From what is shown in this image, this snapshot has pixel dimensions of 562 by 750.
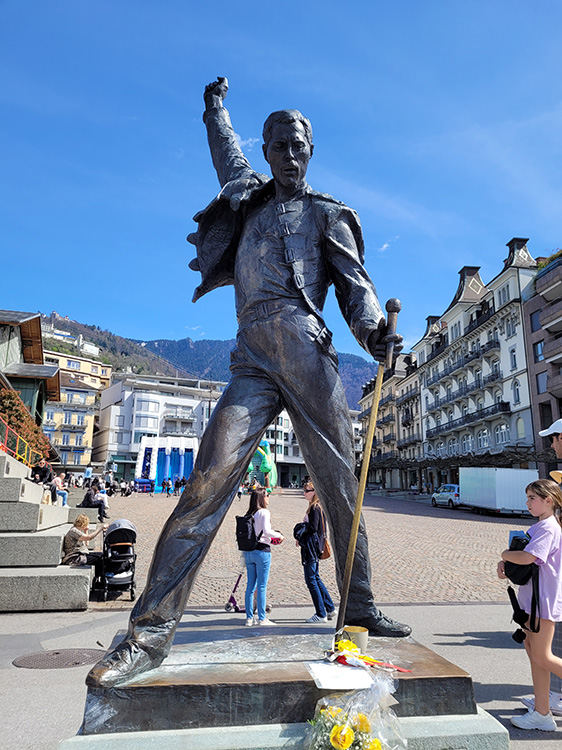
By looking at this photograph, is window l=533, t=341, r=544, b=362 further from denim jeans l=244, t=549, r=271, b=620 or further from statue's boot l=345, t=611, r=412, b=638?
statue's boot l=345, t=611, r=412, b=638

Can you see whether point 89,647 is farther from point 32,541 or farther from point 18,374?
point 18,374

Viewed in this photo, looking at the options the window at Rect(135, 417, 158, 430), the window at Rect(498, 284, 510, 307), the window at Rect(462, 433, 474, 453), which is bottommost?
the window at Rect(462, 433, 474, 453)

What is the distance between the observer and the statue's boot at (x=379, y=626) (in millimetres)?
3004

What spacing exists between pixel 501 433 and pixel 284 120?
4343 cm

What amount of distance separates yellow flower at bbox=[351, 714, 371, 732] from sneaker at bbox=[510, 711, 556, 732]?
2174 millimetres

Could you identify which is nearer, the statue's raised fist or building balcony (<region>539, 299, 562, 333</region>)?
the statue's raised fist

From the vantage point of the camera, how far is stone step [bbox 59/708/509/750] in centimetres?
217

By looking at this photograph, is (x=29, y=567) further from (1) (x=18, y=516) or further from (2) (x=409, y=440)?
(2) (x=409, y=440)

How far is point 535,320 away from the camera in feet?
124

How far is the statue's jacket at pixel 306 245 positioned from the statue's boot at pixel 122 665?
181 cm

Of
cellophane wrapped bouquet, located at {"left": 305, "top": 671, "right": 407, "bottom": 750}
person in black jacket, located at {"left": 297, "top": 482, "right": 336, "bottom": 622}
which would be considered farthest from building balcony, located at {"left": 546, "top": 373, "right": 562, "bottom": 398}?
cellophane wrapped bouquet, located at {"left": 305, "top": 671, "right": 407, "bottom": 750}

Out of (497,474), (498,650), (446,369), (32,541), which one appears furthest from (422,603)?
(446,369)

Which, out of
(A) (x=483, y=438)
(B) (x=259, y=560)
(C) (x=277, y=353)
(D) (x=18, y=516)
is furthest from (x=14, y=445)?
(A) (x=483, y=438)

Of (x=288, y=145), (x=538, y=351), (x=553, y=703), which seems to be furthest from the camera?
(x=538, y=351)
